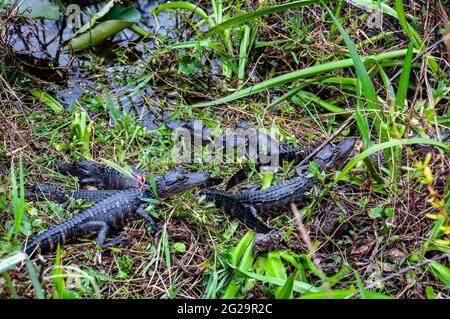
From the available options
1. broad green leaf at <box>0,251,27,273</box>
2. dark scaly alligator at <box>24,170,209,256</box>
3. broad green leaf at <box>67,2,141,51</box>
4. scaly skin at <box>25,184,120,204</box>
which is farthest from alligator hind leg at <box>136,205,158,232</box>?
broad green leaf at <box>67,2,141,51</box>

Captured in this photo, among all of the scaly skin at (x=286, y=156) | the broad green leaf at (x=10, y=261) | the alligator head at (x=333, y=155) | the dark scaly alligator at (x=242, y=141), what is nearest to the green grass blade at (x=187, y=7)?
the dark scaly alligator at (x=242, y=141)

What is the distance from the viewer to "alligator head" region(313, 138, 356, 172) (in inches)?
159

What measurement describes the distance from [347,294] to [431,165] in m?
0.95

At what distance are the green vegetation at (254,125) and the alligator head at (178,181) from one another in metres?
0.07

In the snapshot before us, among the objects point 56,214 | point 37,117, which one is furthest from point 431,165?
point 37,117

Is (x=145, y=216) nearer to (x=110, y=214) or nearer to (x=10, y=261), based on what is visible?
(x=110, y=214)

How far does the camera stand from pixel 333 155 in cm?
408

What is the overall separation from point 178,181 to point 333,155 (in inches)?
43.8

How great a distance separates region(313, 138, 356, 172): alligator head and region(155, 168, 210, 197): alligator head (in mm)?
→ 800

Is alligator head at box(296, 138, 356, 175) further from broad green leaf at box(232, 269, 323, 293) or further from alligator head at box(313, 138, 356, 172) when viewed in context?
broad green leaf at box(232, 269, 323, 293)

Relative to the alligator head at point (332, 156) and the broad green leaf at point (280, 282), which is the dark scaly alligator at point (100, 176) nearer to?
the alligator head at point (332, 156)

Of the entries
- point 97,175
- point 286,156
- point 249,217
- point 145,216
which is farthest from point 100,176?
point 286,156

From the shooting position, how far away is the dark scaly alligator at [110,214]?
3295 mm

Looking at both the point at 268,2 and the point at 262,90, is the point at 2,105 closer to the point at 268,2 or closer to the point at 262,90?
the point at 262,90
